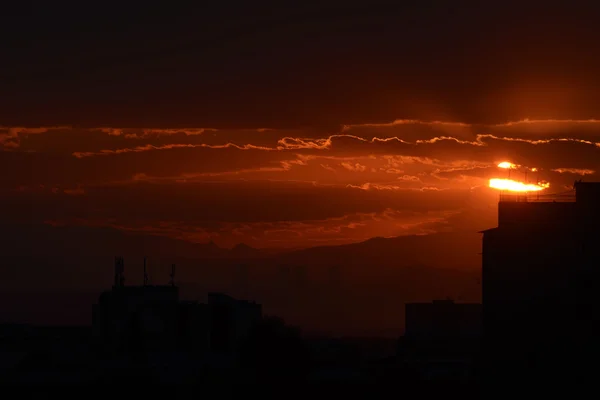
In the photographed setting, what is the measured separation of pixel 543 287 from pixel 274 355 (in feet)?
73.7

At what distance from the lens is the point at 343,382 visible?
69875 millimetres

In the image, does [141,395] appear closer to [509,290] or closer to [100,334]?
[509,290]

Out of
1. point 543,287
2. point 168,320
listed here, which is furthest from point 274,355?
point 168,320

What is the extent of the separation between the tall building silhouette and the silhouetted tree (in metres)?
14.6

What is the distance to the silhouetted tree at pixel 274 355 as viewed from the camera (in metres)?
72.7

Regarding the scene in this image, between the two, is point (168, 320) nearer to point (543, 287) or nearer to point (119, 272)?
point (119, 272)

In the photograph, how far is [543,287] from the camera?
5919 cm

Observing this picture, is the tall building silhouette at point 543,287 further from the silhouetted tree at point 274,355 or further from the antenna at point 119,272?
the antenna at point 119,272

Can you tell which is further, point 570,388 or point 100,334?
point 100,334

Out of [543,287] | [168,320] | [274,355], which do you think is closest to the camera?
[543,287]

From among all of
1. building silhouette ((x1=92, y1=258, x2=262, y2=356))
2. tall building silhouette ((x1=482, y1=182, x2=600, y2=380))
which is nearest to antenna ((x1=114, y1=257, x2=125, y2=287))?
building silhouette ((x1=92, y1=258, x2=262, y2=356))

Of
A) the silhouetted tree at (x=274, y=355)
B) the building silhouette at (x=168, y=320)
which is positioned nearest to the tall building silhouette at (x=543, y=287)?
the silhouetted tree at (x=274, y=355)

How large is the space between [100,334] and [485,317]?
173ft

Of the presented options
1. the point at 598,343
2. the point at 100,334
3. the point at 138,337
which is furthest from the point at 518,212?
the point at 100,334
